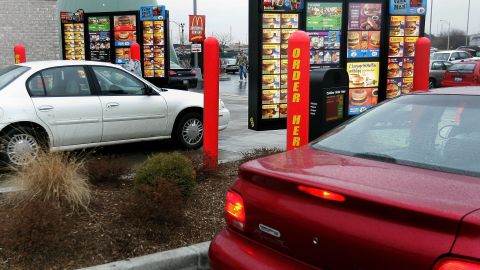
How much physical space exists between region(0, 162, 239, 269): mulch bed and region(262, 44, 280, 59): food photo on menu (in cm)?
353

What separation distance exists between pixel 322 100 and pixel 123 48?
13.2m

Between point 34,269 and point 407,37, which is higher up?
point 407,37

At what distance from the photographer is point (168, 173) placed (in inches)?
195

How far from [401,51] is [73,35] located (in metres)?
13.3

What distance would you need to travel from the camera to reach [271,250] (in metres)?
2.63

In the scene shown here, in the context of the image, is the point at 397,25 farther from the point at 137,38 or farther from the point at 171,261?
the point at 137,38

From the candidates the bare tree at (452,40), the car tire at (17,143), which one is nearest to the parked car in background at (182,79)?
the car tire at (17,143)

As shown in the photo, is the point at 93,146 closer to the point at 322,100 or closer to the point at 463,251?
the point at 322,100

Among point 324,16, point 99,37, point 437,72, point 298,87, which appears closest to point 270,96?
point 324,16

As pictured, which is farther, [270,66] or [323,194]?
[270,66]

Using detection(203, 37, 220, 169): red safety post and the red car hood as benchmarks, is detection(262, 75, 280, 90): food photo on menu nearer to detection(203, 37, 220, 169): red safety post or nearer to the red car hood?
detection(203, 37, 220, 169): red safety post

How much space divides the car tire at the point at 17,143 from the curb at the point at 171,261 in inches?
127

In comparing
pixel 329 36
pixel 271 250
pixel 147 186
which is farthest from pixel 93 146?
pixel 271 250

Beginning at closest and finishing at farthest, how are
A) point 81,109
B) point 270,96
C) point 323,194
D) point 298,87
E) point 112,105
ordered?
point 323,194
point 298,87
point 81,109
point 112,105
point 270,96
